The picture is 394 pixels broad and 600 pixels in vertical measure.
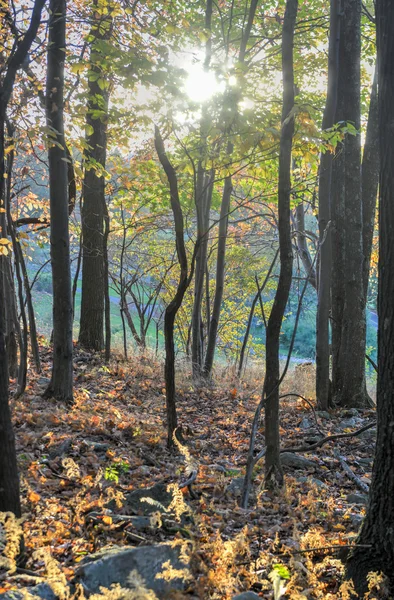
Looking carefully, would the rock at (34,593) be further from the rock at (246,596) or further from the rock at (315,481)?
the rock at (315,481)

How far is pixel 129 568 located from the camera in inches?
109

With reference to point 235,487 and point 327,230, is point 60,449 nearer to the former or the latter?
point 235,487

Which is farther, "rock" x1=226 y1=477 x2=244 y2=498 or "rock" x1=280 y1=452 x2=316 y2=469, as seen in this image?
"rock" x1=280 y1=452 x2=316 y2=469

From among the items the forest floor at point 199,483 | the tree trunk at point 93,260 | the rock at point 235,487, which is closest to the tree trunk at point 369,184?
the forest floor at point 199,483

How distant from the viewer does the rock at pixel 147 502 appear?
3.92m

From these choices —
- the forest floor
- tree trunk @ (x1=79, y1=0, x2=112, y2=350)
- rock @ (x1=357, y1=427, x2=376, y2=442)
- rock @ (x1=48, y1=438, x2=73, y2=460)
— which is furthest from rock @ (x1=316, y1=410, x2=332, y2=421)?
tree trunk @ (x1=79, y1=0, x2=112, y2=350)

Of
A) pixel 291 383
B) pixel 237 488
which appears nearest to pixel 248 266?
pixel 291 383

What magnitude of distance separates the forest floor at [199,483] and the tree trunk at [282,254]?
36 centimetres

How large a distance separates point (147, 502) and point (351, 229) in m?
6.01

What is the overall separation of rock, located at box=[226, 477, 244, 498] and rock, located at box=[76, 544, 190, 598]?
1.86 meters

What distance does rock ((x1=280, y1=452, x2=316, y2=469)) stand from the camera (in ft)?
18.8

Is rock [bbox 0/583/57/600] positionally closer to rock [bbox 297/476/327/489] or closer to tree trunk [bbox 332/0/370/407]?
rock [bbox 297/476/327/489]

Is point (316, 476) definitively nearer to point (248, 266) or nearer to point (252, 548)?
point (252, 548)

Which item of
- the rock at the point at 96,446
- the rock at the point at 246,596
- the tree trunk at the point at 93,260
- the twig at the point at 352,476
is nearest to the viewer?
the rock at the point at 246,596
